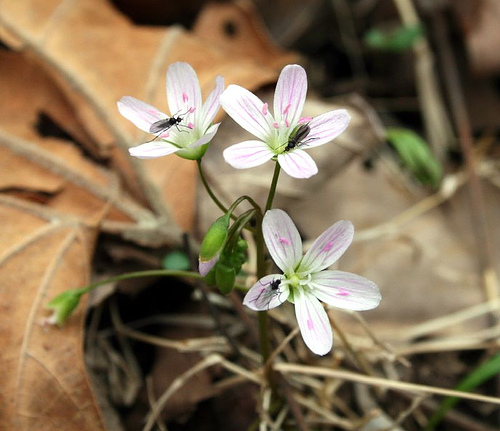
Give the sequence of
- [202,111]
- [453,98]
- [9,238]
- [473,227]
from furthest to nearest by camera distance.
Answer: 1. [453,98]
2. [473,227]
3. [9,238]
4. [202,111]

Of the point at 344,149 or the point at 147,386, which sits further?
the point at 344,149

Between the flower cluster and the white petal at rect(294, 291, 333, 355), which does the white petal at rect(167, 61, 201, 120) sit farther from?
the white petal at rect(294, 291, 333, 355)

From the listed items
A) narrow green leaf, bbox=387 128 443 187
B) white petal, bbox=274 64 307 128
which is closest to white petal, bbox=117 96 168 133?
white petal, bbox=274 64 307 128

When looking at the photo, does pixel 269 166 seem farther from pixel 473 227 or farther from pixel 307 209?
pixel 473 227

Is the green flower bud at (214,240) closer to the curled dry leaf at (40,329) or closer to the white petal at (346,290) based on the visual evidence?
the white petal at (346,290)

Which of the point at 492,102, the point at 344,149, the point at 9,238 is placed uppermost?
the point at 492,102

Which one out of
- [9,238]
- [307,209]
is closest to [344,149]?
[307,209]

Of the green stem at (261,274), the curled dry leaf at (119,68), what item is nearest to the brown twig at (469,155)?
the curled dry leaf at (119,68)

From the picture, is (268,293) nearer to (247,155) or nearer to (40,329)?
(247,155)
